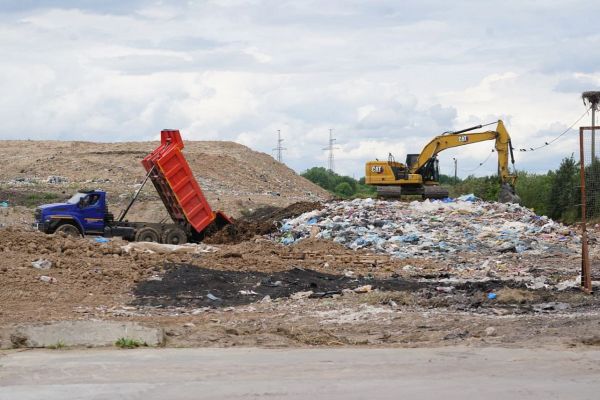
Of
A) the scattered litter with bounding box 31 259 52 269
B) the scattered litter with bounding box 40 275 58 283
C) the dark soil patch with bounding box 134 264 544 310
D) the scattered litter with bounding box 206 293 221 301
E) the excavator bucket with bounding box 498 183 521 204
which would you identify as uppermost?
the excavator bucket with bounding box 498 183 521 204

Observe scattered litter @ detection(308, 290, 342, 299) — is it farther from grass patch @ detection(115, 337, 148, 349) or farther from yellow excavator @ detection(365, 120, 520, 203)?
yellow excavator @ detection(365, 120, 520, 203)

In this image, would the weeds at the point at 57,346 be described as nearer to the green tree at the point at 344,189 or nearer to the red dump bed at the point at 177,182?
the red dump bed at the point at 177,182

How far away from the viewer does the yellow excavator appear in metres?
33.1

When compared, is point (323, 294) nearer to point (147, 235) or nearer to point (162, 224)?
point (147, 235)

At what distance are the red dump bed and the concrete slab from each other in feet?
46.0

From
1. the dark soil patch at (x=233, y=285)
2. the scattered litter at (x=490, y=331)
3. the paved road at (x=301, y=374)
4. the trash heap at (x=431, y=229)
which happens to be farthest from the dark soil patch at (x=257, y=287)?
the trash heap at (x=431, y=229)

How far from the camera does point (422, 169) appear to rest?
34.5 m

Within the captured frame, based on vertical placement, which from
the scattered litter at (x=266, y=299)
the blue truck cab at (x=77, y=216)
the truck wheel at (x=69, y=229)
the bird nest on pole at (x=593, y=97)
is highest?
the bird nest on pole at (x=593, y=97)

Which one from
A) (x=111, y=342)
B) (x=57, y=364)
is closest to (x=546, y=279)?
(x=111, y=342)

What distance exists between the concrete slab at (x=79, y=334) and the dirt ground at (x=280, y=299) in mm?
180

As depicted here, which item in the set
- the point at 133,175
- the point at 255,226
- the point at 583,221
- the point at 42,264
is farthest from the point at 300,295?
the point at 133,175

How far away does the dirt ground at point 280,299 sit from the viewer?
10.6 metres

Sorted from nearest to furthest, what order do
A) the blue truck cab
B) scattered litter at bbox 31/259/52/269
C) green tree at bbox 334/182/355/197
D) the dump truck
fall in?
scattered litter at bbox 31/259/52/269 → the blue truck cab → the dump truck → green tree at bbox 334/182/355/197

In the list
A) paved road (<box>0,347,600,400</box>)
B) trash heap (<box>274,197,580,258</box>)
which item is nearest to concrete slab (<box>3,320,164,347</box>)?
paved road (<box>0,347,600,400</box>)
